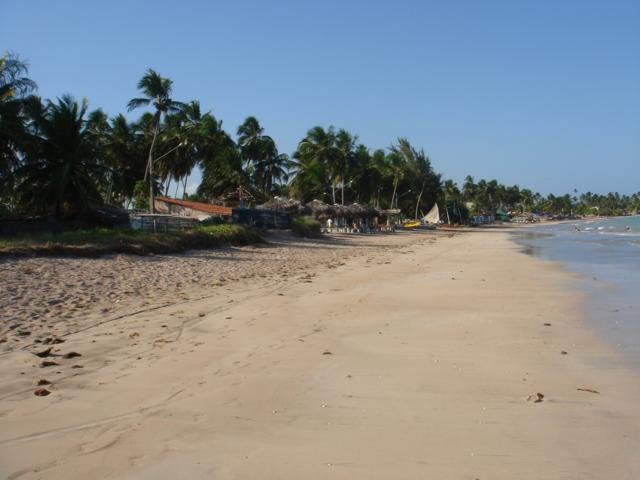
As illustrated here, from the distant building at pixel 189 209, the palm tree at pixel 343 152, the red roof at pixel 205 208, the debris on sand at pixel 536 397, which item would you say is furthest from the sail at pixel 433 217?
the debris on sand at pixel 536 397

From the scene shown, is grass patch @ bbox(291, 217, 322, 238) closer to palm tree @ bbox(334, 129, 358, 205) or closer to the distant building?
the distant building

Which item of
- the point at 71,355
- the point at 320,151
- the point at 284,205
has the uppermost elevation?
the point at 320,151

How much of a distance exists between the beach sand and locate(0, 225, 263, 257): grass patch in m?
3.93

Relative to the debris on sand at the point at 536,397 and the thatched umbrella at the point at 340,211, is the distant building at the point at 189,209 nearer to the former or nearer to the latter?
the thatched umbrella at the point at 340,211

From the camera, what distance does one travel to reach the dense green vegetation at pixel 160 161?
24.3 metres

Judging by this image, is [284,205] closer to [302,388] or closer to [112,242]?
[112,242]

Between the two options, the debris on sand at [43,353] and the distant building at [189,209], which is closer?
the debris on sand at [43,353]

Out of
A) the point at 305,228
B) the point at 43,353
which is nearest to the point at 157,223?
the point at 305,228

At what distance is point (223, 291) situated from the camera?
13133mm

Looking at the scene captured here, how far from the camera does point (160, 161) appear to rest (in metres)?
47.0

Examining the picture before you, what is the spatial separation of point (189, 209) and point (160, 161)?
11526mm

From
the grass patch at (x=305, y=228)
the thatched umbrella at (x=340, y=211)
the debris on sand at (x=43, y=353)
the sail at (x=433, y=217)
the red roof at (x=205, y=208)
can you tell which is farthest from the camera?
the sail at (x=433, y=217)

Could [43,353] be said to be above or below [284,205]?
below

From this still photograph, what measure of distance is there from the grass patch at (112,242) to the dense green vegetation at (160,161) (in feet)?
20.1
